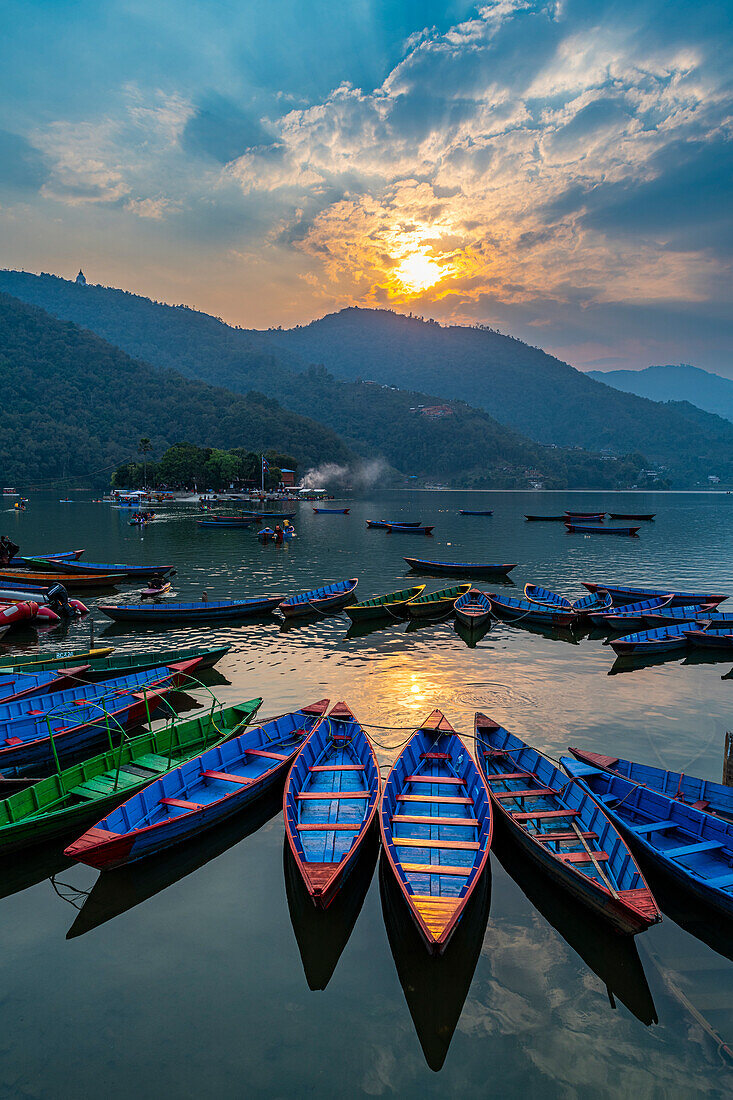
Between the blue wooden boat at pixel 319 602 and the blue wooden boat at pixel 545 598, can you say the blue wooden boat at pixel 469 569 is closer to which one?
the blue wooden boat at pixel 545 598

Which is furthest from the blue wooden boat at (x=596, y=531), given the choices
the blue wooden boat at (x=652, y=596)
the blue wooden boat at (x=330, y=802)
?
the blue wooden boat at (x=330, y=802)

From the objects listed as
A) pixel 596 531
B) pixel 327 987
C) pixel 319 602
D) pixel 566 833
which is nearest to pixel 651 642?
pixel 566 833

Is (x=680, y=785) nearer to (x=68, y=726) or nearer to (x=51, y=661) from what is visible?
(x=68, y=726)

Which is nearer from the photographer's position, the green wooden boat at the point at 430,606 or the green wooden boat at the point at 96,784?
the green wooden boat at the point at 96,784

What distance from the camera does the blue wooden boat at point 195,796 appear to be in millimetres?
11836

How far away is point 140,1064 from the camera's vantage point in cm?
873

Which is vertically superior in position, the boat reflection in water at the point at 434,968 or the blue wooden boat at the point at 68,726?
the blue wooden boat at the point at 68,726

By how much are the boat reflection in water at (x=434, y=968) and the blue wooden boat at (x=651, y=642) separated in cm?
2032

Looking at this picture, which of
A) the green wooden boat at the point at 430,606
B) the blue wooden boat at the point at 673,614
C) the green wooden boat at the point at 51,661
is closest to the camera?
the green wooden boat at the point at 51,661

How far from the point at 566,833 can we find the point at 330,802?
5832 millimetres

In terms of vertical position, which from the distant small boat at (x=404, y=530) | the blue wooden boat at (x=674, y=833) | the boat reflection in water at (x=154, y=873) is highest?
the distant small boat at (x=404, y=530)

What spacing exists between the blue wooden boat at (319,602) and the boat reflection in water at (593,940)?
24.3m

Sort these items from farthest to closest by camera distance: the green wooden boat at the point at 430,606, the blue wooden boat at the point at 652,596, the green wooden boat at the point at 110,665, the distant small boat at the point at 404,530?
the distant small boat at the point at 404,530, the blue wooden boat at the point at 652,596, the green wooden boat at the point at 430,606, the green wooden boat at the point at 110,665

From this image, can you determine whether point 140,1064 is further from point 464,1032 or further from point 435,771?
point 435,771
